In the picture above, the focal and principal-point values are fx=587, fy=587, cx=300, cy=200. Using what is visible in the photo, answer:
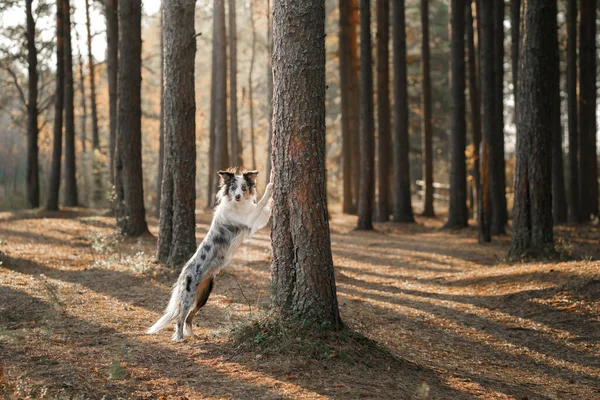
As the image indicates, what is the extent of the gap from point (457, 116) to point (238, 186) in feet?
54.5

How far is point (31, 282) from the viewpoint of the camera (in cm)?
1058

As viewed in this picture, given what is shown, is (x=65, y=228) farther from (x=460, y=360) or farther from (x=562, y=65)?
(x=562, y=65)

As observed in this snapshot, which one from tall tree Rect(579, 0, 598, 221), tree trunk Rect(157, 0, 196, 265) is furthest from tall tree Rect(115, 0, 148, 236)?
tall tree Rect(579, 0, 598, 221)

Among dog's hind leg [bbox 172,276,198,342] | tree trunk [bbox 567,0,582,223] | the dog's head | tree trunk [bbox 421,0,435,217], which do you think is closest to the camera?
dog's hind leg [bbox 172,276,198,342]

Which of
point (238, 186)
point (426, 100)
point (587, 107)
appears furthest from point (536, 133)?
point (426, 100)

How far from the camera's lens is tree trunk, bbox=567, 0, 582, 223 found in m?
24.3

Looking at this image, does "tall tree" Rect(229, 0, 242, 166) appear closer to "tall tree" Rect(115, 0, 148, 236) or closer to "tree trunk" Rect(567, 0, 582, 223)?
"tall tree" Rect(115, 0, 148, 236)

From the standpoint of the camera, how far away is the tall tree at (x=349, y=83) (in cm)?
2798

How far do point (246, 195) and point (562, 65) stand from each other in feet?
108

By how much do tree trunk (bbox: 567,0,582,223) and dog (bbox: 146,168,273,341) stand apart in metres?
20.1

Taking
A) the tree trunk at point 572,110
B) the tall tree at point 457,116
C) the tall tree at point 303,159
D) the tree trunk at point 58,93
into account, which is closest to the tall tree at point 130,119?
the tree trunk at point 58,93

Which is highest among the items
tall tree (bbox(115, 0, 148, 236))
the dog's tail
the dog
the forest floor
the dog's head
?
tall tree (bbox(115, 0, 148, 236))

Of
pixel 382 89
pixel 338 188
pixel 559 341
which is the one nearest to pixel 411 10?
pixel 338 188

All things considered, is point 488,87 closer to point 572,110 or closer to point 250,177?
point 572,110
